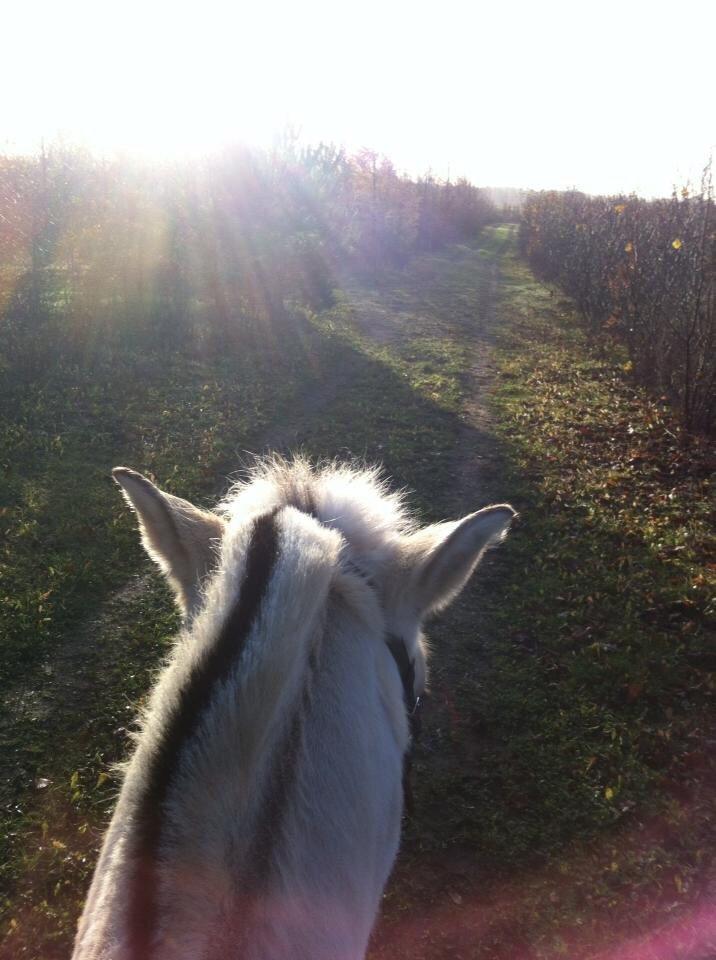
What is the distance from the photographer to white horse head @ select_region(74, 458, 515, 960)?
1.02 meters

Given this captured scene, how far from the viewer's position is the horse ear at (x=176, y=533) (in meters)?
1.72

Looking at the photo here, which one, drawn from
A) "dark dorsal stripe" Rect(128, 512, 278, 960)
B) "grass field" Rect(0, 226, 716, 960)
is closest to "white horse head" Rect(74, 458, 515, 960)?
"dark dorsal stripe" Rect(128, 512, 278, 960)

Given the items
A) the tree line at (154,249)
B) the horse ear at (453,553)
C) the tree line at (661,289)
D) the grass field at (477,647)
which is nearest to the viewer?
the horse ear at (453,553)

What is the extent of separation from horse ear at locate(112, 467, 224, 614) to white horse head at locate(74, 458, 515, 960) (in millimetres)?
200

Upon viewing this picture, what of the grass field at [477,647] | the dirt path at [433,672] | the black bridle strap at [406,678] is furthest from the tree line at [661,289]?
the black bridle strap at [406,678]

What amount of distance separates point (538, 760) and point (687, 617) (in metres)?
1.79

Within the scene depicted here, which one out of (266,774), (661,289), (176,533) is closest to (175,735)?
(266,774)

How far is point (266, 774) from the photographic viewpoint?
1106 mm

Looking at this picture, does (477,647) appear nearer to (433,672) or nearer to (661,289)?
(433,672)

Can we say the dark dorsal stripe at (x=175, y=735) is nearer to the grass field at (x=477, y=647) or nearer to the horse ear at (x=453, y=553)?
the horse ear at (x=453, y=553)

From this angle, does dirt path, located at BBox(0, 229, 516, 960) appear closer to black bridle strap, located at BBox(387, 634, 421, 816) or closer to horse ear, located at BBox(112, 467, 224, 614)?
black bridle strap, located at BBox(387, 634, 421, 816)

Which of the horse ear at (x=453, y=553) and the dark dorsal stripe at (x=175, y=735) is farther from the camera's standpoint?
the horse ear at (x=453, y=553)

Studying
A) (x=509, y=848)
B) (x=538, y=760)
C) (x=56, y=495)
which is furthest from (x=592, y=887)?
(x=56, y=495)

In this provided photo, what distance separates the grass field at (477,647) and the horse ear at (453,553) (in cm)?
186
